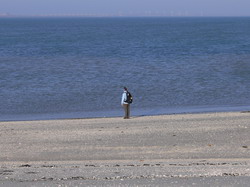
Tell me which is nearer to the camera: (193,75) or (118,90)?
(118,90)

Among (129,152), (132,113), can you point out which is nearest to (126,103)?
(132,113)

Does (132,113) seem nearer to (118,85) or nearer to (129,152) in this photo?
(129,152)

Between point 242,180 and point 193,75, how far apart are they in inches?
1236

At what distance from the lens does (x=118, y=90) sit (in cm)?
3450

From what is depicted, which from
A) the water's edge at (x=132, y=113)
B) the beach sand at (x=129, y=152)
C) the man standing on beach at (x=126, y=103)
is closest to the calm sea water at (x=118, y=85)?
the water's edge at (x=132, y=113)

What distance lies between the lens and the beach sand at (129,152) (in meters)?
11.6

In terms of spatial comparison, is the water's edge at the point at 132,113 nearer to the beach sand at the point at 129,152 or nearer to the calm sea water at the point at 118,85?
the calm sea water at the point at 118,85

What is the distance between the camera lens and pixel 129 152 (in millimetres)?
15438

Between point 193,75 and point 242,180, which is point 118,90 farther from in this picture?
point 242,180

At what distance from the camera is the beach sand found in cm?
1164

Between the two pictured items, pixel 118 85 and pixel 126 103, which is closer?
pixel 126 103

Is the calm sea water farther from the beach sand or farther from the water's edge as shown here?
the beach sand

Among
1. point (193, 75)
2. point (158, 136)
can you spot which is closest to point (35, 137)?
point (158, 136)

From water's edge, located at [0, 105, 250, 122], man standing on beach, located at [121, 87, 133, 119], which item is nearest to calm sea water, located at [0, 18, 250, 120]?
water's edge, located at [0, 105, 250, 122]
